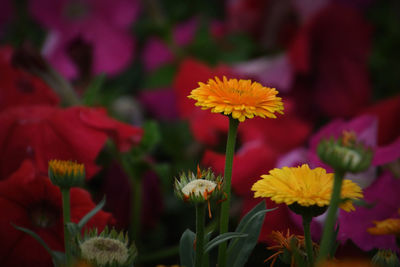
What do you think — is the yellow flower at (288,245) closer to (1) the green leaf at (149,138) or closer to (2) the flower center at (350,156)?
(2) the flower center at (350,156)

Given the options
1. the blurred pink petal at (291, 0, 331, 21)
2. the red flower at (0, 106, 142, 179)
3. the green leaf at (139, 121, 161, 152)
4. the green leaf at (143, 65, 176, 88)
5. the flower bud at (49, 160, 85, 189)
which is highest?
the blurred pink petal at (291, 0, 331, 21)

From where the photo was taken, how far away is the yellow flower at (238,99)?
18 centimetres

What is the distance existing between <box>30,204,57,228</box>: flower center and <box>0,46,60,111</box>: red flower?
0.14 meters

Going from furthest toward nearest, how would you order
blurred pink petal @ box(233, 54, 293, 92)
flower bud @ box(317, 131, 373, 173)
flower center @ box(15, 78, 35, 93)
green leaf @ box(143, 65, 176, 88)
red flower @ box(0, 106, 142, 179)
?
green leaf @ box(143, 65, 176, 88) < blurred pink petal @ box(233, 54, 293, 92) < flower center @ box(15, 78, 35, 93) < red flower @ box(0, 106, 142, 179) < flower bud @ box(317, 131, 373, 173)

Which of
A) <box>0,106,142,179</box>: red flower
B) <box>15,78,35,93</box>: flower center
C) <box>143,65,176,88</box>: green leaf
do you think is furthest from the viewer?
<box>143,65,176,88</box>: green leaf

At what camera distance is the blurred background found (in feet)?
1.15

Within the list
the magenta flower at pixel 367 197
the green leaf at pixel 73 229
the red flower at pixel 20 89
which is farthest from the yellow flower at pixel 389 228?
the red flower at pixel 20 89

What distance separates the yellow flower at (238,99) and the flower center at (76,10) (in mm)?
406

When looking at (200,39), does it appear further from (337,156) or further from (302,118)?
(337,156)

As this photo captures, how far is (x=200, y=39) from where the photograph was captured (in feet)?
1.95

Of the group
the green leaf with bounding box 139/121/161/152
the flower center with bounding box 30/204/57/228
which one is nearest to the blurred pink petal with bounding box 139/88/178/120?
the green leaf with bounding box 139/121/161/152

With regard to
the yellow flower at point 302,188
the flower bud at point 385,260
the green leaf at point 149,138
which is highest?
the green leaf at point 149,138

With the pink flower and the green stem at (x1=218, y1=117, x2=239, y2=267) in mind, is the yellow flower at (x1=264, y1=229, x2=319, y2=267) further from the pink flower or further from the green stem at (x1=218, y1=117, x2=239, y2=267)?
the pink flower

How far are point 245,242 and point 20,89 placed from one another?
24 centimetres
